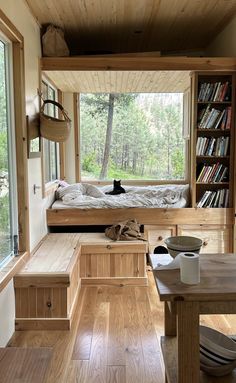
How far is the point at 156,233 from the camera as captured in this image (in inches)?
161

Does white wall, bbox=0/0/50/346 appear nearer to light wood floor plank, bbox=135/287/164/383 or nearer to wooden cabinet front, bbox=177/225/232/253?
light wood floor plank, bbox=135/287/164/383

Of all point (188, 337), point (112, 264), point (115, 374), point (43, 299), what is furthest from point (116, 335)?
point (188, 337)

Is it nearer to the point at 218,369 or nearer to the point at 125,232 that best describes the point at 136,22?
the point at 125,232

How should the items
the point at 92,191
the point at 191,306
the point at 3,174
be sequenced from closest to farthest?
the point at 191,306 < the point at 3,174 < the point at 92,191

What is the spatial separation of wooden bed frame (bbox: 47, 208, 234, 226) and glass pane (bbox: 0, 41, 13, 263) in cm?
115

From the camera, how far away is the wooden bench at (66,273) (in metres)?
2.82

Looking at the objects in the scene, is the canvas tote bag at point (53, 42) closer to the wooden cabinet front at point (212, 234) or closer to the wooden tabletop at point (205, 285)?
the wooden cabinet front at point (212, 234)

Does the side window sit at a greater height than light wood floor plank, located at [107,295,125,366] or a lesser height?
greater

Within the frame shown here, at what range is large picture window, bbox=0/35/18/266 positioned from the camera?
9.12 feet

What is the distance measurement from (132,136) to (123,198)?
1.14 metres

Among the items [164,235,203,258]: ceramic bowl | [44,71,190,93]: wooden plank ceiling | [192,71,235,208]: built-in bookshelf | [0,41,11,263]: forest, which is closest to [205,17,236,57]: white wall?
[192,71,235,208]: built-in bookshelf

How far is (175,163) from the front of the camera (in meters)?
5.12

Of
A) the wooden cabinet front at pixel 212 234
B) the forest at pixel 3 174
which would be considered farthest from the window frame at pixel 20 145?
the wooden cabinet front at pixel 212 234

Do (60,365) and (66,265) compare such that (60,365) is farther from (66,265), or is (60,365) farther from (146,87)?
(146,87)
